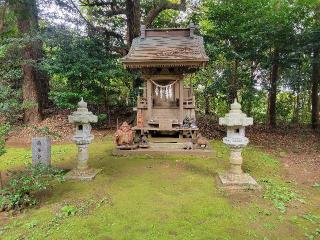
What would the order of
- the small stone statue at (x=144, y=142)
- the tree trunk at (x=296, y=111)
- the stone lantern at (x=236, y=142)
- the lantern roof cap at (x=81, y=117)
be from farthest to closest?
the tree trunk at (x=296, y=111) → the small stone statue at (x=144, y=142) → the lantern roof cap at (x=81, y=117) → the stone lantern at (x=236, y=142)

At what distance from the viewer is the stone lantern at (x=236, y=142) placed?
23.8 feet

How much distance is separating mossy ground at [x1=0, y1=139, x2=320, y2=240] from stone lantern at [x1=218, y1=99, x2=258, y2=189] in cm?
37

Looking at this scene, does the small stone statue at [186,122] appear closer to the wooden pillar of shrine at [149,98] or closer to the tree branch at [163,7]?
the wooden pillar of shrine at [149,98]

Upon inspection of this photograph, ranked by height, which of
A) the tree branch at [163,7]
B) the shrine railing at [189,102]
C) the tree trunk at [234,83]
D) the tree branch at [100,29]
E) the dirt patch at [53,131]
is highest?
the tree branch at [163,7]

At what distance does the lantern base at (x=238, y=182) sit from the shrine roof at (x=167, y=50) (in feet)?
15.5

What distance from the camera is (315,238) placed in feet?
16.0

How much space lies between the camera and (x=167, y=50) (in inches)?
452

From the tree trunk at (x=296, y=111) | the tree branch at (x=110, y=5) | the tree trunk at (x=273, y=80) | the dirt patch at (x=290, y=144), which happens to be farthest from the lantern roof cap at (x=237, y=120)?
the tree trunk at (x=296, y=111)

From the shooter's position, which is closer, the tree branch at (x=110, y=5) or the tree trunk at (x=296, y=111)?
the tree branch at (x=110, y=5)

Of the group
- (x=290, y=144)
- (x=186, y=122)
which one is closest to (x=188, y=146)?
(x=186, y=122)

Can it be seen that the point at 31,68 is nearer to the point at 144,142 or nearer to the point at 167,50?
the point at 167,50

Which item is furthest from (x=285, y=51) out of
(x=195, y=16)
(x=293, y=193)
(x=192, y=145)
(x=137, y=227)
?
(x=137, y=227)

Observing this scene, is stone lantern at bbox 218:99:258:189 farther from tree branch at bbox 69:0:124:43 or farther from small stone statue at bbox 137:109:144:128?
tree branch at bbox 69:0:124:43

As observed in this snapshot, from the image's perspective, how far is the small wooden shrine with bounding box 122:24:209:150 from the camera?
1110cm
